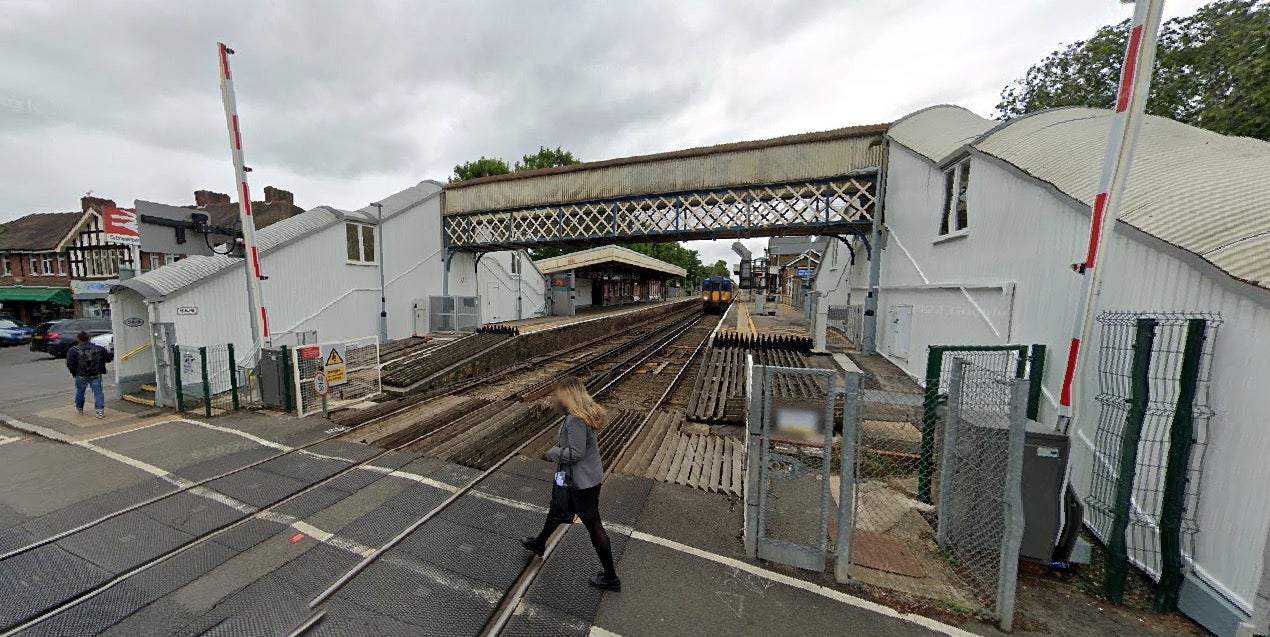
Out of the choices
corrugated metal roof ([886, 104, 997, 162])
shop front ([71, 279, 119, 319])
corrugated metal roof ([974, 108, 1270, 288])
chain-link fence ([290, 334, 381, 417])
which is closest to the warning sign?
chain-link fence ([290, 334, 381, 417])

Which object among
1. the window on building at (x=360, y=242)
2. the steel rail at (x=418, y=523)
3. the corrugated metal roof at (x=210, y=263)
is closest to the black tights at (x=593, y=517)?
the steel rail at (x=418, y=523)

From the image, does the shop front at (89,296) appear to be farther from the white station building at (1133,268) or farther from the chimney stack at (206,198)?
the white station building at (1133,268)

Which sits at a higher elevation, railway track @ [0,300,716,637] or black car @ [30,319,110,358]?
black car @ [30,319,110,358]

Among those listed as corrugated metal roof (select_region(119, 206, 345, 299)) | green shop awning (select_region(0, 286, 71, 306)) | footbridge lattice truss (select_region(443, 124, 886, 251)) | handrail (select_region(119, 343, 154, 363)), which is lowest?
handrail (select_region(119, 343, 154, 363))

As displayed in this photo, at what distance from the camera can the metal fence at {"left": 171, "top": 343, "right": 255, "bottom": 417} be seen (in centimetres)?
818

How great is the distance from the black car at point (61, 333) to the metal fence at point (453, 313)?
1176 cm

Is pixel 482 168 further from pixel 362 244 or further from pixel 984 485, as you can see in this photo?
pixel 984 485

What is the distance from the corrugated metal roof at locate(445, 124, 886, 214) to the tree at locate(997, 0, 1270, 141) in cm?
720

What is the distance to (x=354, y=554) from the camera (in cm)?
400

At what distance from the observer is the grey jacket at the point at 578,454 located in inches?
134

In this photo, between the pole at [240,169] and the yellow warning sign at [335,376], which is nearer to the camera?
the pole at [240,169]

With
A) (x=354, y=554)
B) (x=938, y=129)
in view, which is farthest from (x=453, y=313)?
(x=938, y=129)

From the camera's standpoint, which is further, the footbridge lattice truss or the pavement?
the footbridge lattice truss

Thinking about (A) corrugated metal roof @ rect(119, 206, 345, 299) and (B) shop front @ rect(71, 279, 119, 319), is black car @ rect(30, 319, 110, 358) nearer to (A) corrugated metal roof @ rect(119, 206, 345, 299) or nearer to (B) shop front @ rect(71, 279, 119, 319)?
(A) corrugated metal roof @ rect(119, 206, 345, 299)
